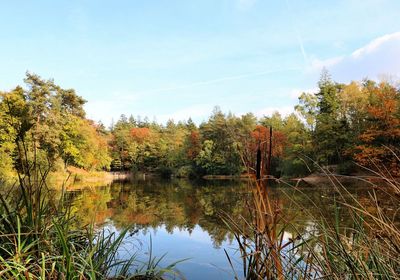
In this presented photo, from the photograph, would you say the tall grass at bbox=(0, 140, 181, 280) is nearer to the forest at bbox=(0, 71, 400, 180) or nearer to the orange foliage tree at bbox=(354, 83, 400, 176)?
the forest at bbox=(0, 71, 400, 180)

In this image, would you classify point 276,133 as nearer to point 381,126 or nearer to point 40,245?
point 381,126

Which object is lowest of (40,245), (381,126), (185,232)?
(185,232)

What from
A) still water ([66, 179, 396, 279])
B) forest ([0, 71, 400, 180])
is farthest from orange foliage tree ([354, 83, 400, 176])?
still water ([66, 179, 396, 279])

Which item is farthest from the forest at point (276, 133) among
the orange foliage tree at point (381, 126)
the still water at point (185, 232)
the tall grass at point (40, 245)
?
the tall grass at point (40, 245)

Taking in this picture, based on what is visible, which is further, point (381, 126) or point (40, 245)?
point (381, 126)

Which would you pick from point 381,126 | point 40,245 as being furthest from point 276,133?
point 40,245

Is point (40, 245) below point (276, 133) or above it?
below

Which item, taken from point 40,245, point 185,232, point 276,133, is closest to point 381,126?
point 276,133

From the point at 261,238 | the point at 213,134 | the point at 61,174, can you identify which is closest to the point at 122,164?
the point at 213,134

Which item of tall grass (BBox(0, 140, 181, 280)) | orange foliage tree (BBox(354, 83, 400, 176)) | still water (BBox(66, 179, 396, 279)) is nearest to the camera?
tall grass (BBox(0, 140, 181, 280))

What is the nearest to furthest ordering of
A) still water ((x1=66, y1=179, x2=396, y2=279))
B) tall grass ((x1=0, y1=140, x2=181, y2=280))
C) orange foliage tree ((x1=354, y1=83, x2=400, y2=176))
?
tall grass ((x1=0, y1=140, x2=181, y2=280))
still water ((x1=66, y1=179, x2=396, y2=279))
orange foliage tree ((x1=354, y1=83, x2=400, y2=176))

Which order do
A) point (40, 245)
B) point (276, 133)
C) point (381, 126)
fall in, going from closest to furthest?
point (40, 245)
point (381, 126)
point (276, 133)

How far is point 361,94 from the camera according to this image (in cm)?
2617

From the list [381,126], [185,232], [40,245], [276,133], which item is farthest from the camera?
[276,133]
